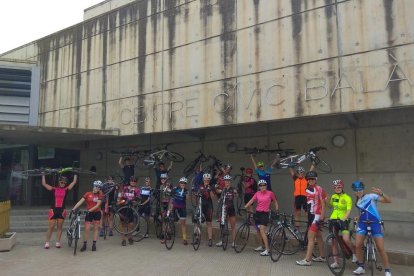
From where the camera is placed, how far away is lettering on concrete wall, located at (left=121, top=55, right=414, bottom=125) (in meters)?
9.82

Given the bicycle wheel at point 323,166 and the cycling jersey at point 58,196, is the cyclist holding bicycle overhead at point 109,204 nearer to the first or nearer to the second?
the cycling jersey at point 58,196

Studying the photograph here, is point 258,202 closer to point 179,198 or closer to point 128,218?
point 179,198

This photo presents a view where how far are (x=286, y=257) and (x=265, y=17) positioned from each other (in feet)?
21.7

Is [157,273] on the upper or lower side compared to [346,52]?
lower

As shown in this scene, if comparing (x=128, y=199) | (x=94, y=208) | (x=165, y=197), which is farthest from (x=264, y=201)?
(x=94, y=208)

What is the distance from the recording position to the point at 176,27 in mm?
13750

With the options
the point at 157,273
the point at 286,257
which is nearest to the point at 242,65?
the point at 286,257

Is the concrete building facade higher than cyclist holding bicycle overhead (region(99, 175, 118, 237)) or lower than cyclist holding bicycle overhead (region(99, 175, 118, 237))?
higher

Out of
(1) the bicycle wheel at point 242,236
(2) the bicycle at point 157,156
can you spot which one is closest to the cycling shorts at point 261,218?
(1) the bicycle wheel at point 242,236

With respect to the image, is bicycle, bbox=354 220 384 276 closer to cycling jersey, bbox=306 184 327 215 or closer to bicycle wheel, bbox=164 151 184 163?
cycling jersey, bbox=306 184 327 215

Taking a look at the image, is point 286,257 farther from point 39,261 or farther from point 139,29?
point 139,29

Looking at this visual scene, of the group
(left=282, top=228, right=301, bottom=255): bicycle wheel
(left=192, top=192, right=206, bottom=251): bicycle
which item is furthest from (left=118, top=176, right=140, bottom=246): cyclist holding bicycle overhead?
(left=282, top=228, right=301, bottom=255): bicycle wheel

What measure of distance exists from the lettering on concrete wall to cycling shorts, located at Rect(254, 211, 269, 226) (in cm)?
324

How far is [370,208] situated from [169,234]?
197 inches
